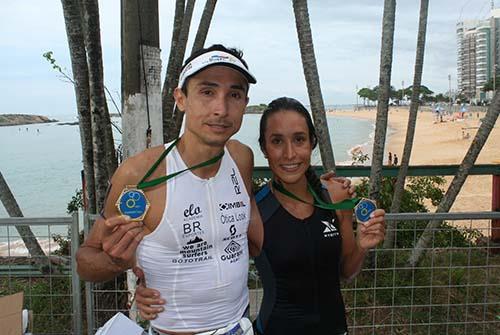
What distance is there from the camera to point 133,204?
1.87m

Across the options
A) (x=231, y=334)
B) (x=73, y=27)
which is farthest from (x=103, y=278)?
(x=73, y=27)

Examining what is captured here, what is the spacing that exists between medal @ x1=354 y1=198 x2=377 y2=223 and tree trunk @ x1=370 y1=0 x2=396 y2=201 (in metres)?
2.60

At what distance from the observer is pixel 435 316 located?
15.7ft

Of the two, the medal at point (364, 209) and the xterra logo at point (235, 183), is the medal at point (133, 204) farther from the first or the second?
the medal at point (364, 209)

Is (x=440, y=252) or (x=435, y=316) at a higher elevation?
(x=440, y=252)

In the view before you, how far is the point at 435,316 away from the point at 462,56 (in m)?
157

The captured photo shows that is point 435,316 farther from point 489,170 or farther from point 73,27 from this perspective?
point 73,27

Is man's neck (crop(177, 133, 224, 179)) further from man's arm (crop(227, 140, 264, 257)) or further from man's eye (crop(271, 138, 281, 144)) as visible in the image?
man's eye (crop(271, 138, 281, 144))

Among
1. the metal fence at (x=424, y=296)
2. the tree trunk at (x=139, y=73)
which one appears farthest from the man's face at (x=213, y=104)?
the metal fence at (x=424, y=296)

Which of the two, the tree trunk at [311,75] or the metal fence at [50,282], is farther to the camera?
the tree trunk at [311,75]

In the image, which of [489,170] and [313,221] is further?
[489,170]

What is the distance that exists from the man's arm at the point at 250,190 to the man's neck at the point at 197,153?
0.79 ft

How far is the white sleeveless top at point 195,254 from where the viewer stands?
2.00 m

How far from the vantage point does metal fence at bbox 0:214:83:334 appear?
3.26 meters
